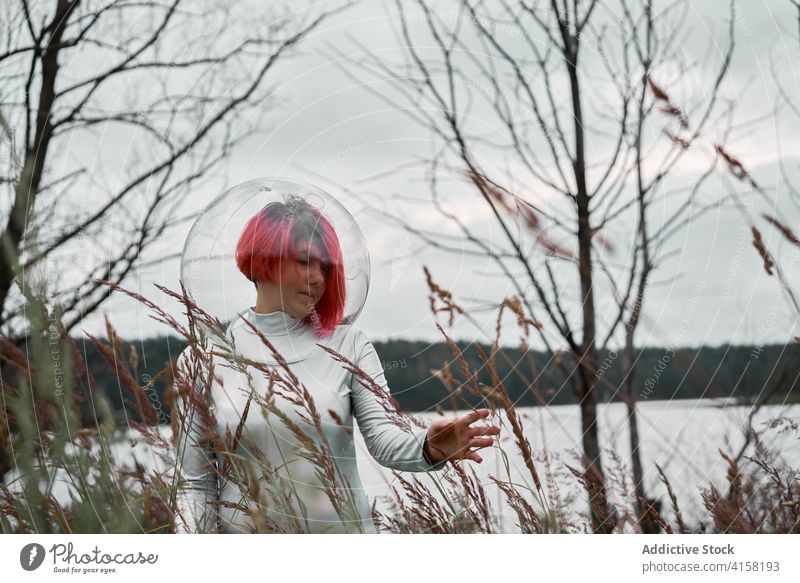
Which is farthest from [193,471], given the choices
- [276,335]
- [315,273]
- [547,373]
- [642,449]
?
[642,449]

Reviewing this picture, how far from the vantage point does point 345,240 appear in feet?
4.18

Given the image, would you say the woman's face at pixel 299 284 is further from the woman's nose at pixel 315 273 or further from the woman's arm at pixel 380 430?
the woman's arm at pixel 380 430

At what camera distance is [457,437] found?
1.14 m

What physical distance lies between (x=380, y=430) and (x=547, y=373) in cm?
46

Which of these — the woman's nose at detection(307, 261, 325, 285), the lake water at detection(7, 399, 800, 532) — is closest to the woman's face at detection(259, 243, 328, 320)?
the woman's nose at detection(307, 261, 325, 285)

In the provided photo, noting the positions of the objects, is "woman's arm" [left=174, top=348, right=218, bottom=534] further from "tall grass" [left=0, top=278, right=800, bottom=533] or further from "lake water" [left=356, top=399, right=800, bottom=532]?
"lake water" [left=356, top=399, right=800, bottom=532]

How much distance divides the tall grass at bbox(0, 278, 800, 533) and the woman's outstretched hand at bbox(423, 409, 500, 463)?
4 centimetres

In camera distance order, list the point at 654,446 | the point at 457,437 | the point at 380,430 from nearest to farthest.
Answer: the point at 457,437, the point at 380,430, the point at 654,446

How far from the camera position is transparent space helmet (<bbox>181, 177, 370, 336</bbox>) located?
1264mm

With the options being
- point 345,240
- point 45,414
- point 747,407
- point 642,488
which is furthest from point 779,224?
point 45,414

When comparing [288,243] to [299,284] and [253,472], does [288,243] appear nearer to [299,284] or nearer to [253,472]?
[299,284]

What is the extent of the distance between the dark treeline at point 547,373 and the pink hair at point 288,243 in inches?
5.9

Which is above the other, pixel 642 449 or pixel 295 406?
pixel 295 406

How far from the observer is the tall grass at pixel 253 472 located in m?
1.18
